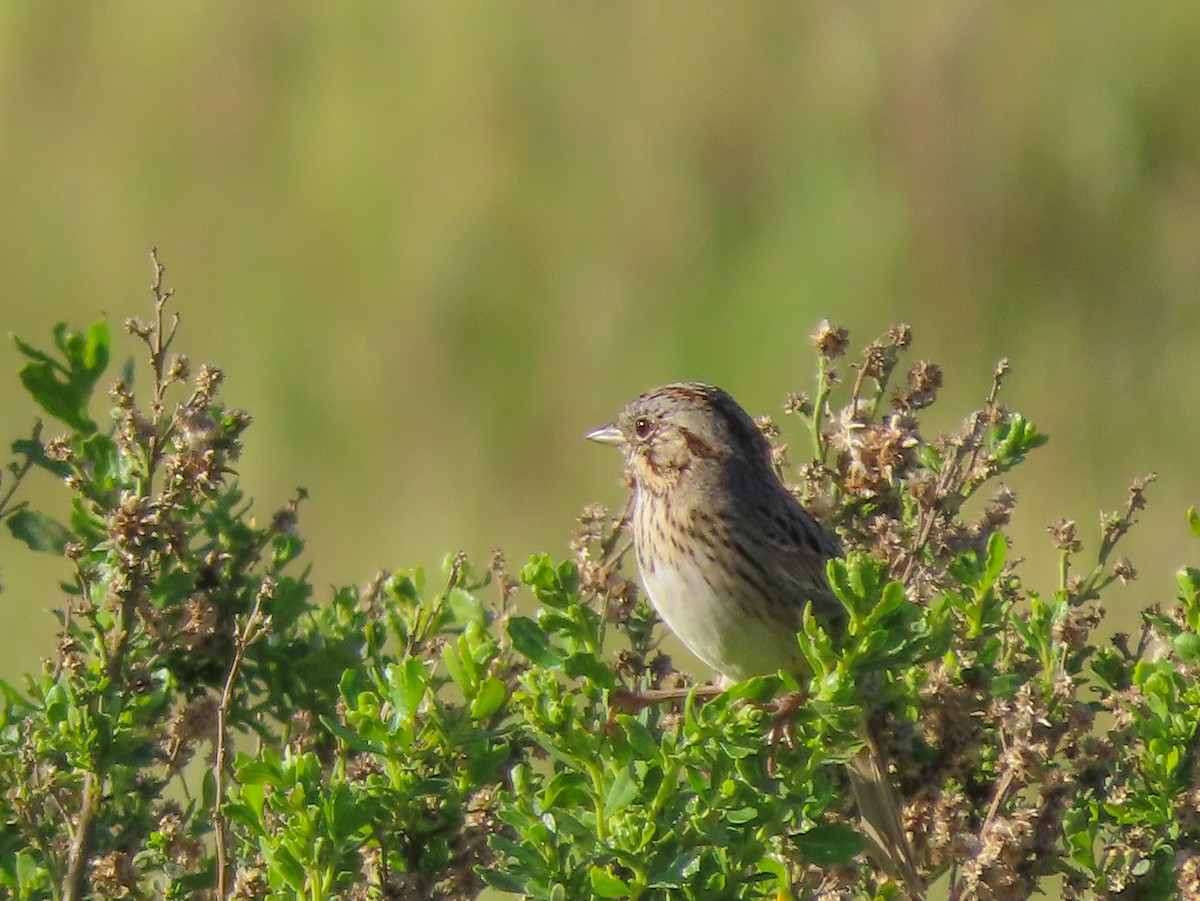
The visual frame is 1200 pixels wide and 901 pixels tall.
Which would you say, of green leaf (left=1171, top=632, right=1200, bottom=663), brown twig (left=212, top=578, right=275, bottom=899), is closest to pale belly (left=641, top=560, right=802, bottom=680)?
green leaf (left=1171, top=632, right=1200, bottom=663)

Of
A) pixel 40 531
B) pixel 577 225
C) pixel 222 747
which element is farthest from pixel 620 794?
pixel 577 225

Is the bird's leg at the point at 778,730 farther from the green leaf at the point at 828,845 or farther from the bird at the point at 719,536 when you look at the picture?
the bird at the point at 719,536

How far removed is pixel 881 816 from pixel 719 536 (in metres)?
1.19

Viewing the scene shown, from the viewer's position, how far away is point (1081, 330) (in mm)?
8586

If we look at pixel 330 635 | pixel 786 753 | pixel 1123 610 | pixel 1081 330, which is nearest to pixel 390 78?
pixel 1081 330

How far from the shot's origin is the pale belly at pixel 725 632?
407 cm

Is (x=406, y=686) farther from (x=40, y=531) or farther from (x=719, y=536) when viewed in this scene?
(x=719, y=536)

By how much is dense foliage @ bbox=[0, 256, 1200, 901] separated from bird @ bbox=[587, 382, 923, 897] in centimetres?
54

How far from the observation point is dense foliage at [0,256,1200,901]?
252 centimetres

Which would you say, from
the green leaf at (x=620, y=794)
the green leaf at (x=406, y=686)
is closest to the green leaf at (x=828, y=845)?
the green leaf at (x=620, y=794)

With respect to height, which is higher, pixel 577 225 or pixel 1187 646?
pixel 577 225

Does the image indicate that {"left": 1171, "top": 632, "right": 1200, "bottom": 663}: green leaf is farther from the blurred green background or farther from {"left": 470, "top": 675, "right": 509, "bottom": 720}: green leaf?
the blurred green background

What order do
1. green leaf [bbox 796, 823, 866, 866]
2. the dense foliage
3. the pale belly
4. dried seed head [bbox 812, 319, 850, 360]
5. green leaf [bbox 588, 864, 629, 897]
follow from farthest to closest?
the pale belly → dried seed head [bbox 812, 319, 850, 360] → green leaf [bbox 796, 823, 866, 866] → the dense foliage → green leaf [bbox 588, 864, 629, 897]

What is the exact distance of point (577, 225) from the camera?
9641 mm
